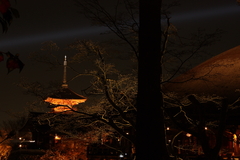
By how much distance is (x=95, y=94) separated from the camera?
8812mm

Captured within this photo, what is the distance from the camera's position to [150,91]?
4559 mm

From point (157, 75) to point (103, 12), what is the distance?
2706mm

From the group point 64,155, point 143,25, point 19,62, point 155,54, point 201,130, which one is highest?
point 143,25

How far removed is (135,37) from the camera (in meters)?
7.59

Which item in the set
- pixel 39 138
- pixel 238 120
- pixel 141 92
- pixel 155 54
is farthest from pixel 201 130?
pixel 39 138

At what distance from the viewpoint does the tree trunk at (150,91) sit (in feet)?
14.4

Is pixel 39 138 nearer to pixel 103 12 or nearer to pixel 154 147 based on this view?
pixel 103 12

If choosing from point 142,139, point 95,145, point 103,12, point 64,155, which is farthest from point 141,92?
point 95,145

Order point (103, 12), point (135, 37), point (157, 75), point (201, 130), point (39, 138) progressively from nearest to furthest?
point (201, 130)
point (157, 75)
point (103, 12)
point (135, 37)
point (39, 138)

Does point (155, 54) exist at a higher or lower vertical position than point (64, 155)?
higher

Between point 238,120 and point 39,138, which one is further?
point 39,138

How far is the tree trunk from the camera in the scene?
4.40 m

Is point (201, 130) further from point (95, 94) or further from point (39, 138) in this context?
point (39, 138)

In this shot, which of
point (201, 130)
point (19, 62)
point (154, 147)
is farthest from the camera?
point (154, 147)
